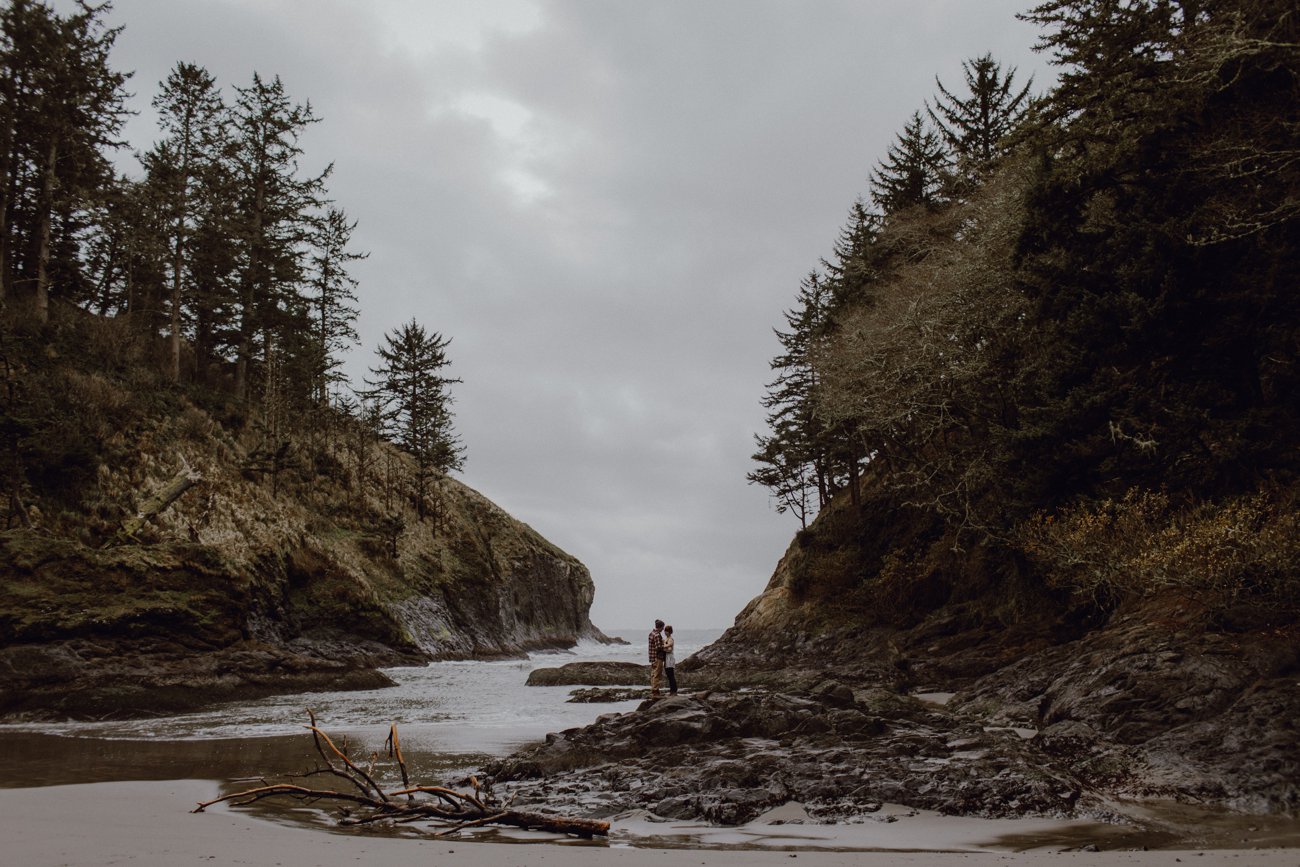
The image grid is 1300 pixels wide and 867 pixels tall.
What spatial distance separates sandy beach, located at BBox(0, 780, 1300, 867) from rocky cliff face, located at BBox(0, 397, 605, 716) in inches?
454

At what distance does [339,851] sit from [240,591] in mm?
18846

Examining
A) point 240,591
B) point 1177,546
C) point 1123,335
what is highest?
point 1123,335

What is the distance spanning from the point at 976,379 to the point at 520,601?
Result: 34.8 metres

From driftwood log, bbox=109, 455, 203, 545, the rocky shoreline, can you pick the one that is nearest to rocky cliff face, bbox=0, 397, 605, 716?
driftwood log, bbox=109, 455, 203, 545

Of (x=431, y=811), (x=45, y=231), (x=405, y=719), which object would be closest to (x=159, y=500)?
(x=45, y=231)

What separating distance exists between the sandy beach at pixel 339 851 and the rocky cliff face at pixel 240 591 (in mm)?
11524

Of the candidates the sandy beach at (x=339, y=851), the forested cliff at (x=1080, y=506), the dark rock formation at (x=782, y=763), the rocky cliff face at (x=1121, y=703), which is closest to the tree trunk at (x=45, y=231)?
the forested cliff at (x=1080, y=506)

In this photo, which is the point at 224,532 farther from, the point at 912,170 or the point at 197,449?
the point at 912,170

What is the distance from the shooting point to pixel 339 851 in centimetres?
536

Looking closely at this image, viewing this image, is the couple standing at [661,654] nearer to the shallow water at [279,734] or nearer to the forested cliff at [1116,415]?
the shallow water at [279,734]

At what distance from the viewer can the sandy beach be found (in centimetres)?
498

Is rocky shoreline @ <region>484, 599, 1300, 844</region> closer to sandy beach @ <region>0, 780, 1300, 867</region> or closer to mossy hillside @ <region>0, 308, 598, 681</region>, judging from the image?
sandy beach @ <region>0, 780, 1300, 867</region>

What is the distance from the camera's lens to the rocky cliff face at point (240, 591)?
650 inches

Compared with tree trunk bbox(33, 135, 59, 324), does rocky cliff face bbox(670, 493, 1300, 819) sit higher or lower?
lower
